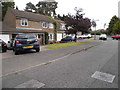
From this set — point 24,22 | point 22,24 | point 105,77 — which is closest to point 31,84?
point 105,77

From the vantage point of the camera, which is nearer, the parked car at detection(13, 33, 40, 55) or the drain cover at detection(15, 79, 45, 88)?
the drain cover at detection(15, 79, 45, 88)

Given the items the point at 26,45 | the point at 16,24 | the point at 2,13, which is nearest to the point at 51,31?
the point at 16,24

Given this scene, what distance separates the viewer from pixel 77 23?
811 inches

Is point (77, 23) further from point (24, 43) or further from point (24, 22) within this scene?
point (24, 43)

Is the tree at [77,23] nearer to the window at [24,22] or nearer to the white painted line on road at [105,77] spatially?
the window at [24,22]

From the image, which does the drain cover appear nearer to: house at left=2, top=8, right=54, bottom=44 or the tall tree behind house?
house at left=2, top=8, right=54, bottom=44

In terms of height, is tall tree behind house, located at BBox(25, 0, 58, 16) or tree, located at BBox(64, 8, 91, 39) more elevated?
tall tree behind house, located at BBox(25, 0, 58, 16)

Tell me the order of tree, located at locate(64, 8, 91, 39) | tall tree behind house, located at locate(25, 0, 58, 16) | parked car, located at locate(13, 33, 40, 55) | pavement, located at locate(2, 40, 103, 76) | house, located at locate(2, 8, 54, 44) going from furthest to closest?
tall tree behind house, located at locate(25, 0, 58, 16)
tree, located at locate(64, 8, 91, 39)
house, located at locate(2, 8, 54, 44)
parked car, located at locate(13, 33, 40, 55)
pavement, located at locate(2, 40, 103, 76)

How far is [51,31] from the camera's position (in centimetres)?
2672

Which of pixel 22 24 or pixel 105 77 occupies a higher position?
pixel 22 24

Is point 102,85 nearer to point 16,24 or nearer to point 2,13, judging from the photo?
point 16,24

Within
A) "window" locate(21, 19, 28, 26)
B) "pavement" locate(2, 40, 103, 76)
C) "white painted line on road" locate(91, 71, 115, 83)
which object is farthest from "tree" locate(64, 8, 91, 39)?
"white painted line on road" locate(91, 71, 115, 83)

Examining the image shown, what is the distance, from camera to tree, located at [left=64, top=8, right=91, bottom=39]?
805 inches

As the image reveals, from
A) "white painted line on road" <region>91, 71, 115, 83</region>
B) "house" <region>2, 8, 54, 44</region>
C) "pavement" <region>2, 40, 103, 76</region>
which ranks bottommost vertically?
"white painted line on road" <region>91, 71, 115, 83</region>
